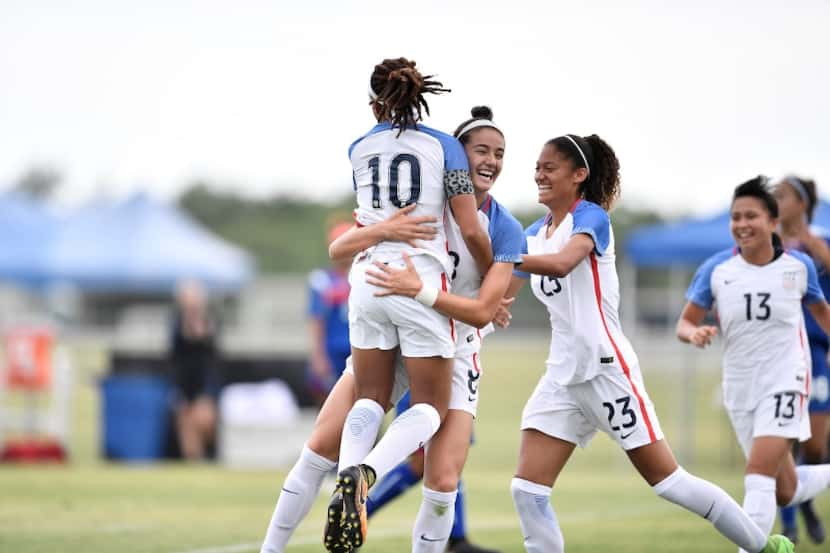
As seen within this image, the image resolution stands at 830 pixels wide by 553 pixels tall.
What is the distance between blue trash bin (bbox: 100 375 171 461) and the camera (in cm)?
1591

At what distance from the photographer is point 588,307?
6.03m

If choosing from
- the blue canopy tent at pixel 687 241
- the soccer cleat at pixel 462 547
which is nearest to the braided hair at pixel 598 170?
the soccer cleat at pixel 462 547

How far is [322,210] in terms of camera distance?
78.2m

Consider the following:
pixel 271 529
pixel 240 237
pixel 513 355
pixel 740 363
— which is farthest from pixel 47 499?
pixel 240 237

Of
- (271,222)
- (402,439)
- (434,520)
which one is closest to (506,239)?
(402,439)

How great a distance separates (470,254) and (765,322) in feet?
6.47

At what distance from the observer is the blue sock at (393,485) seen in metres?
7.68

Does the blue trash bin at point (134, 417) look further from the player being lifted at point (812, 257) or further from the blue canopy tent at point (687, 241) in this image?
the player being lifted at point (812, 257)

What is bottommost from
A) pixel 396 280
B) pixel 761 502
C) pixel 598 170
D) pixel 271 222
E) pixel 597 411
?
pixel 761 502

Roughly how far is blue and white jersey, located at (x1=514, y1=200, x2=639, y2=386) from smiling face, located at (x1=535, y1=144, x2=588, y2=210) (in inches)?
3.8

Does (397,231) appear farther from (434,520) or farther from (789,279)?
(789,279)

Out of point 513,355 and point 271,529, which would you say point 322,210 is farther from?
point 271,529

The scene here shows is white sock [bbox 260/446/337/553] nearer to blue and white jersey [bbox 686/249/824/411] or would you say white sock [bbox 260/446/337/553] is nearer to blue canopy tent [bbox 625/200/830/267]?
blue and white jersey [bbox 686/249/824/411]

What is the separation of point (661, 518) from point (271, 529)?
483 cm
